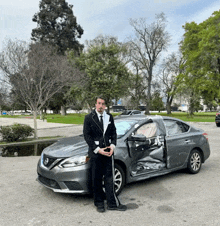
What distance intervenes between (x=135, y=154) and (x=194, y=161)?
2.08 m

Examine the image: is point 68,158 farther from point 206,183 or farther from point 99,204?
point 206,183

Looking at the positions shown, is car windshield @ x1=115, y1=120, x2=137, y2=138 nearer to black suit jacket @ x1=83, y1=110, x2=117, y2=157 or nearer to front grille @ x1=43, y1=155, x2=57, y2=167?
black suit jacket @ x1=83, y1=110, x2=117, y2=157

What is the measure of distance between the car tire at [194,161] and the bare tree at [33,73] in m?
9.77

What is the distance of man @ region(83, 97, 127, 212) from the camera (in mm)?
3943

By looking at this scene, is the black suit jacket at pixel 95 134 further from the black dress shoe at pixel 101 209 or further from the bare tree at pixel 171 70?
the bare tree at pixel 171 70

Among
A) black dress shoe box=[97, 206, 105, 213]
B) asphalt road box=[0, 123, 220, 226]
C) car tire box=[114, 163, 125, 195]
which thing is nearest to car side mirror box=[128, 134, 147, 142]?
car tire box=[114, 163, 125, 195]

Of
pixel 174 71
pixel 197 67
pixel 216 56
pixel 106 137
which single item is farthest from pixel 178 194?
pixel 174 71

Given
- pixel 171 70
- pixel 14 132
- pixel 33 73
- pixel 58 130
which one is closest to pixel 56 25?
pixel 171 70

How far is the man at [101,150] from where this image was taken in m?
3.94

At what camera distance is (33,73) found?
1333 centimetres

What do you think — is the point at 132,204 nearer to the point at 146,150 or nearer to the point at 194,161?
the point at 146,150

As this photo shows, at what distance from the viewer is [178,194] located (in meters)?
4.71

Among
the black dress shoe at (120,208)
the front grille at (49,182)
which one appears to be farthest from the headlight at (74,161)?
the black dress shoe at (120,208)

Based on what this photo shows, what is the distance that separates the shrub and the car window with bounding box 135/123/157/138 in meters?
9.08
